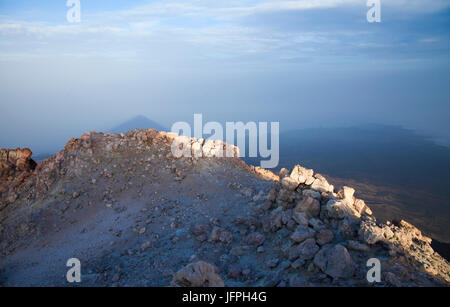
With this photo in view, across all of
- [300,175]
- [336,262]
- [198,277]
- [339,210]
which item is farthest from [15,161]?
[336,262]

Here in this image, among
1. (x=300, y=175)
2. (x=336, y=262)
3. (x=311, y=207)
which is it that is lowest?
(x=336, y=262)

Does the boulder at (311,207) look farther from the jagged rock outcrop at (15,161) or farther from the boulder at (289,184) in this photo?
the jagged rock outcrop at (15,161)

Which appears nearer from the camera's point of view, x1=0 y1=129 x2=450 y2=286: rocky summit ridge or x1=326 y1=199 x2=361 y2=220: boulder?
x1=0 y1=129 x2=450 y2=286: rocky summit ridge

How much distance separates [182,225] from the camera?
10.5 m

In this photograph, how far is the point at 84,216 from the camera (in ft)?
38.1

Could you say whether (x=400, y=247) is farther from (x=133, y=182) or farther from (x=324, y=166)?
(x=324, y=166)

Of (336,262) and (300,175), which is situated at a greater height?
(300,175)

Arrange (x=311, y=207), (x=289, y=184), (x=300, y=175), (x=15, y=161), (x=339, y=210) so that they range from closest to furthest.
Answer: (x=339, y=210) → (x=311, y=207) → (x=289, y=184) → (x=300, y=175) → (x=15, y=161)

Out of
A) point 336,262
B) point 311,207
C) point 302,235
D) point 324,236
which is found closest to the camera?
point 336,262

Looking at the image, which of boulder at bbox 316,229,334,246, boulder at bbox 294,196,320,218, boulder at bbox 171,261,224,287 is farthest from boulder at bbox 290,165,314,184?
boulder at bbox 171,261,224,287

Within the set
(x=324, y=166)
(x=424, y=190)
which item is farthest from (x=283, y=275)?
(x=324, y=166)

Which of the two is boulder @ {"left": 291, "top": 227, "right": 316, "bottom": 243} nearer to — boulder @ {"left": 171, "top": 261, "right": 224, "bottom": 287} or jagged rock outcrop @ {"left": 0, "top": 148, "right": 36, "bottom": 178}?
boulder @ {"left": 171, "top": 261, "right": 224, "bottom": 287}

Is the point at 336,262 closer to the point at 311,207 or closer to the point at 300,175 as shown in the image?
the point at 311,207

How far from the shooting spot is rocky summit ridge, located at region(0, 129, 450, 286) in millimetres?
7020
